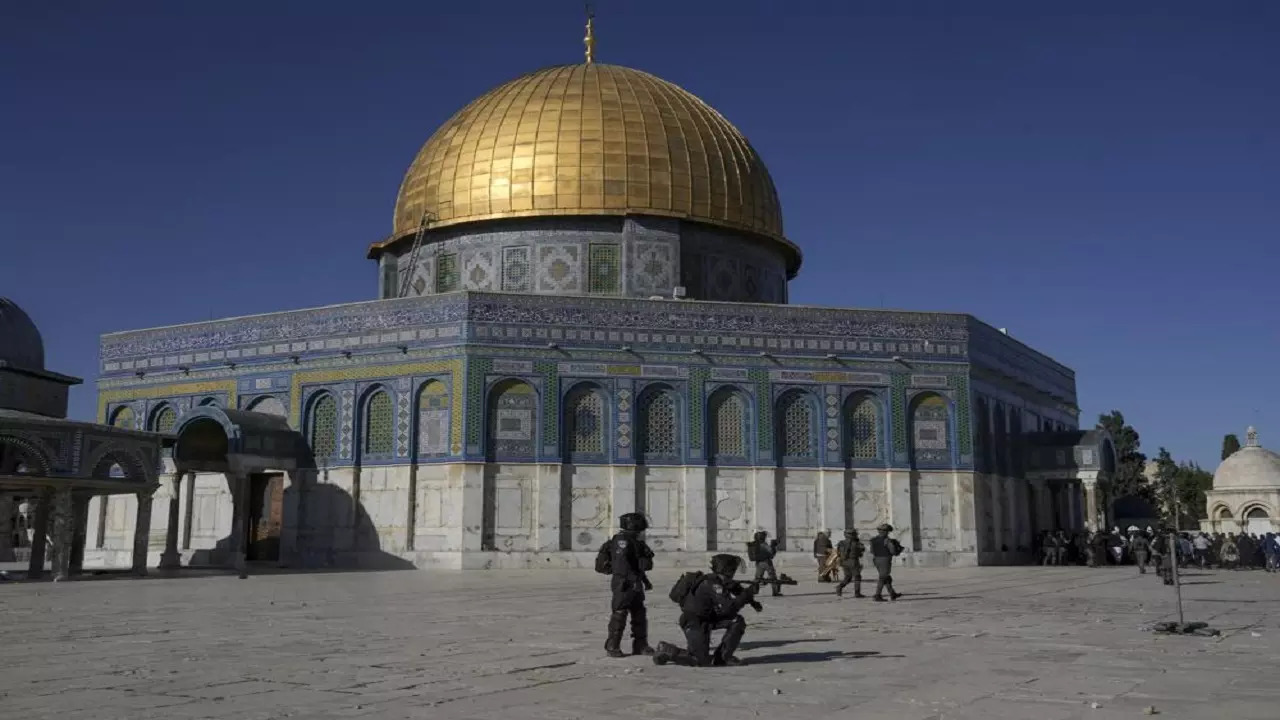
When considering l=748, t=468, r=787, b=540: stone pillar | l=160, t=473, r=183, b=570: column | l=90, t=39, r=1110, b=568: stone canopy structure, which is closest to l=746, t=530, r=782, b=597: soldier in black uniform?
l=90, t=39, r=1110, b=568: stone canopy structure

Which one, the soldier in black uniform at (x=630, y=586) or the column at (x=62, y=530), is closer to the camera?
the soldier in black uniform at (x=630, y=586)

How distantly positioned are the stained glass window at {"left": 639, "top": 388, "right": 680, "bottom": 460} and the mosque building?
0.17 feet

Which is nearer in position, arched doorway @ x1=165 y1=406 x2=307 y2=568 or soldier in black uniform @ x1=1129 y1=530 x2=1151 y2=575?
soldier in black uniform @ x1=1129 y1=530 x2=1151 y2=575

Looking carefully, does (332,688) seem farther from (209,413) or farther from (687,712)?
(209,413)

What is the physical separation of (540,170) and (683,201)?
3847mm

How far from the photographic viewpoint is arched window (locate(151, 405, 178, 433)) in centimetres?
3122

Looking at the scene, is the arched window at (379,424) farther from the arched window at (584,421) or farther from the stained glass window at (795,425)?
the stained glass window at (795,425)

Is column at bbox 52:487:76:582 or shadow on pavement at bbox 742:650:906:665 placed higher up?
column at bbox 52:487:76:582

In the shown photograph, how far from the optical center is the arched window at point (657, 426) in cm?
2792

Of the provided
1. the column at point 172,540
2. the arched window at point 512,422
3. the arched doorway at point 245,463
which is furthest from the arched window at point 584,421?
the column at point 172,540

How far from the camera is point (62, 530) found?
20859mm

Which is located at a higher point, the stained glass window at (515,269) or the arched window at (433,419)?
the stained glass window at (515,269)

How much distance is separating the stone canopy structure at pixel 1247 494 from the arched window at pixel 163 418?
42.6 m

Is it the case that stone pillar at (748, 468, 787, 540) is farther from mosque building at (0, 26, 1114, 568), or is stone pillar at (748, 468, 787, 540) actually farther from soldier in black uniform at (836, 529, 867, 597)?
soldier in black uniform at (836, 529, 867, 597)
